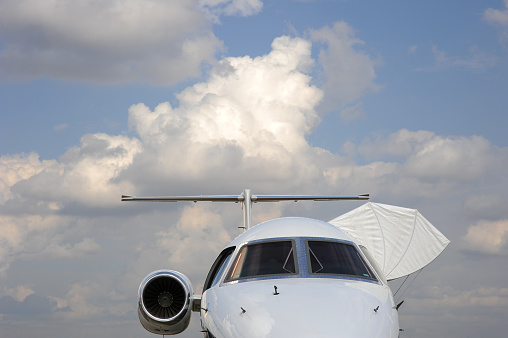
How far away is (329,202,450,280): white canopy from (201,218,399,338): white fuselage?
59.8ft

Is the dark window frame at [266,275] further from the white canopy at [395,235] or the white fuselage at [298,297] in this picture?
the white canopy at [395,235]

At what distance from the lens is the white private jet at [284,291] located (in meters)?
8.95

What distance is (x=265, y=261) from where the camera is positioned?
11102 mm

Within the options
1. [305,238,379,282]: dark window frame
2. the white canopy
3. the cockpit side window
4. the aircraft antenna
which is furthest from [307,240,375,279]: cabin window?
the white canopy

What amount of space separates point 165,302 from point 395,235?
56.3 feet

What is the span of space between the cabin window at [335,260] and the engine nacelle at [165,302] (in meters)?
4.44

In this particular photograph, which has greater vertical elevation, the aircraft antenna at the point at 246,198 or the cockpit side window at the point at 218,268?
the aircraft antenna at the point at 246,198

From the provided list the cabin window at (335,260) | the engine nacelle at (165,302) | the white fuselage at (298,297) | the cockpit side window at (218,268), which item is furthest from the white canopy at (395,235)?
the cabin window at (335,260)

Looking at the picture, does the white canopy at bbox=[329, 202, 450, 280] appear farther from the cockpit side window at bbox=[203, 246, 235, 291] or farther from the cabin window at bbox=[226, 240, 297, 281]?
the cabin window at bbox=[226, 240, 297, 281]

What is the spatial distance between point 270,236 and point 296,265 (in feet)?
3.57

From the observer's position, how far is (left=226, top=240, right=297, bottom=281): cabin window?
35.5ft

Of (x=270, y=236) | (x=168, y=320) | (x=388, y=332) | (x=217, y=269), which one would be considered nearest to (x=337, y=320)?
(x=388, y=332)

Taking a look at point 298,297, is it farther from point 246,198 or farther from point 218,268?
point 246,198

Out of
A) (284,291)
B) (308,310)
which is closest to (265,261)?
(284,291)
